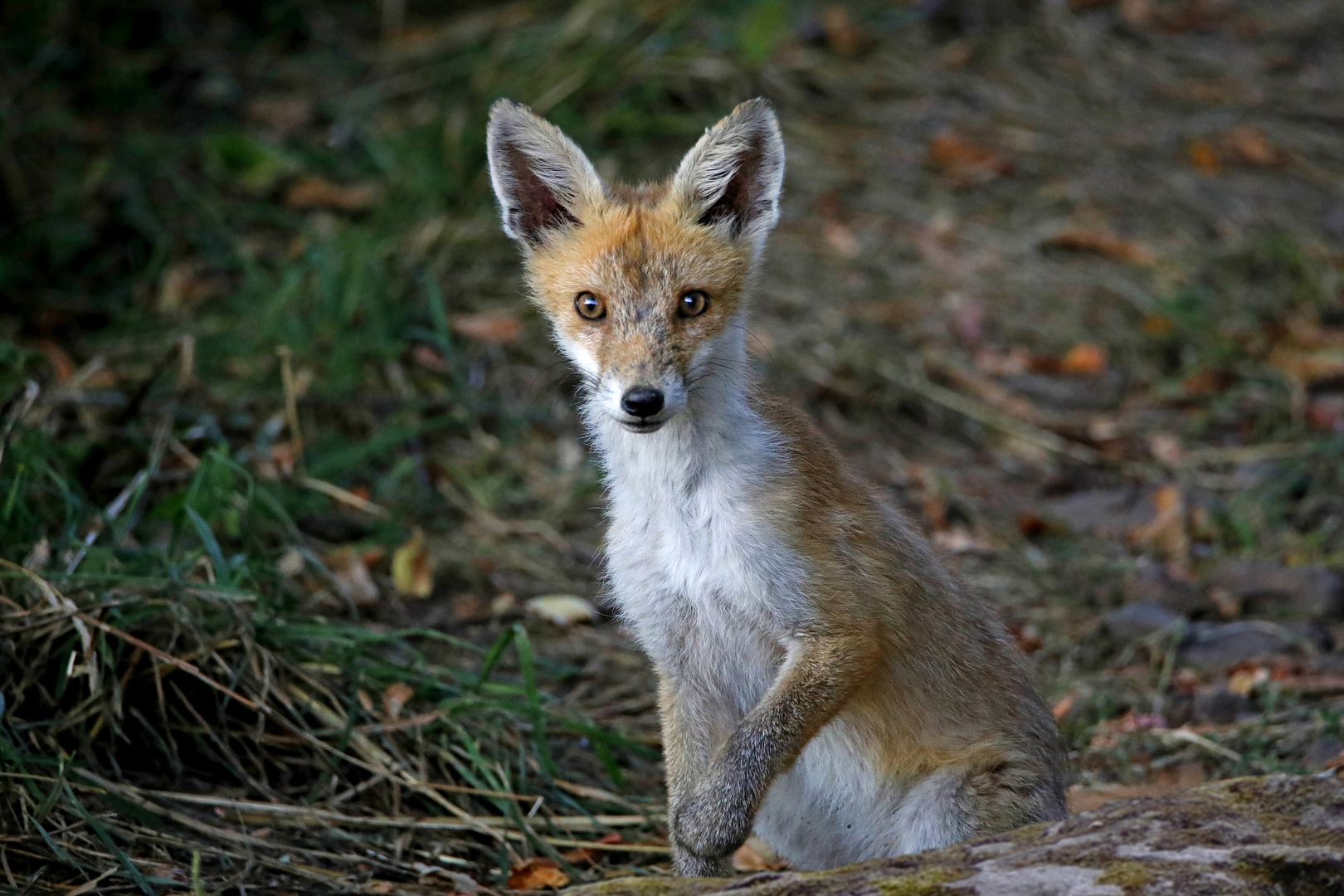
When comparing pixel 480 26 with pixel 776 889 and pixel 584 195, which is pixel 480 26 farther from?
pixel 776 889

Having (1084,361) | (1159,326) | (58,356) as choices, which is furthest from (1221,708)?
(58,356)

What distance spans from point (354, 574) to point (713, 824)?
2.49 m

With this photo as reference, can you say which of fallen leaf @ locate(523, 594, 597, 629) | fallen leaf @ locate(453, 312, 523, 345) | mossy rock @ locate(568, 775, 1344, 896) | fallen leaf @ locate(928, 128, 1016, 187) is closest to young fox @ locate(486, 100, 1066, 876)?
mossy rock @ locate(568, 775, 1344, 896)

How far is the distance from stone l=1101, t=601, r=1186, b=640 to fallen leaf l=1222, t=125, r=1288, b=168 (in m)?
5.41

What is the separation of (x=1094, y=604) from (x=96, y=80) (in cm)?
730

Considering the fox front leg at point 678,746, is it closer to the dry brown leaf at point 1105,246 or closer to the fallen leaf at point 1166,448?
the fallen leaf at point 1166,448

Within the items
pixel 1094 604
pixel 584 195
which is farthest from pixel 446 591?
pixel 1094 604

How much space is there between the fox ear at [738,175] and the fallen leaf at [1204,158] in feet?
22.6

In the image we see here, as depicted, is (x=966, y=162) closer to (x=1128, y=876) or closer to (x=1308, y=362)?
(x=1308, y=362)

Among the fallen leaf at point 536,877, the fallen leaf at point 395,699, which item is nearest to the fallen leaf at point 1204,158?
the fallen leaf at point 395,699

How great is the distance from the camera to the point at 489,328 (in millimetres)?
7484

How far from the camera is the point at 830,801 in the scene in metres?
3.93

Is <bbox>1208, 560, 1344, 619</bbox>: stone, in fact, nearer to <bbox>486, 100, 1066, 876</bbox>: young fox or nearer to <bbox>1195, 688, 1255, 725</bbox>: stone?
<bbox>1195, 688, 1255, 725</bbox>: stone

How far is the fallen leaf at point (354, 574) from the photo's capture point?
5.52 meters
